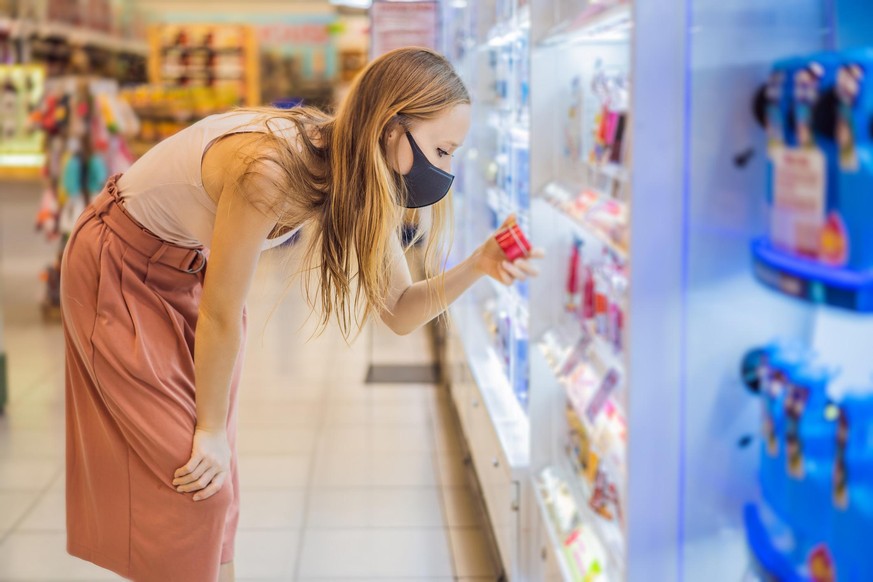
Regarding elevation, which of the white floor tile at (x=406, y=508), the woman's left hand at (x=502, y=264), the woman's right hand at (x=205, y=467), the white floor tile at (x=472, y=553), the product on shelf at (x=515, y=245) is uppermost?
the product on shelf at (x=515, y=245)

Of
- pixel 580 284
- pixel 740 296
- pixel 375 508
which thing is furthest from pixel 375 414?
pixel 740 296

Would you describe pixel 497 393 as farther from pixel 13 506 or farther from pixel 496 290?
pixel 13 506

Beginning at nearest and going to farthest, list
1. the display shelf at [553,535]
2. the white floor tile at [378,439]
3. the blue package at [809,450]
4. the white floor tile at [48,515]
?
1. the blue package at [809,450]
2. the display shelf at [553,535]
3. the white floor tile at [48,515]
4. the white floor tile at [378,439]

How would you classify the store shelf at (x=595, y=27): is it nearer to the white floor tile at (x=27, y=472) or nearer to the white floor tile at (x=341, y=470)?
the white floor tile at (x=341, y=470)

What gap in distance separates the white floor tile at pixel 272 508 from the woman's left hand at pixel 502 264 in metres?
1.90

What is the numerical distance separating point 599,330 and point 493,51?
2.05 metres

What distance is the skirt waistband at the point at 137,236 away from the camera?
6.19 ft

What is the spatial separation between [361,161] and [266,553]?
1.94m

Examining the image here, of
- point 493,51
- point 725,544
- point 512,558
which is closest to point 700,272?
point 725,544

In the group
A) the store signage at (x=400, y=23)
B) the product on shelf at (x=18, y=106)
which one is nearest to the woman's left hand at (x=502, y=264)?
the store signage at (x=400, y=23)

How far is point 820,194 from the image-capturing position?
3.76 ft

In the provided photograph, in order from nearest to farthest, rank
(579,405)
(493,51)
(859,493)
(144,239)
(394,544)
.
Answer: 1. (859,493)
2. (144,239)
3. (579,405)
4. (394,544)
5. (493,51)

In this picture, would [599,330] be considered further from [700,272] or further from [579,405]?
[700,272]

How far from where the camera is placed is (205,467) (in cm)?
185
